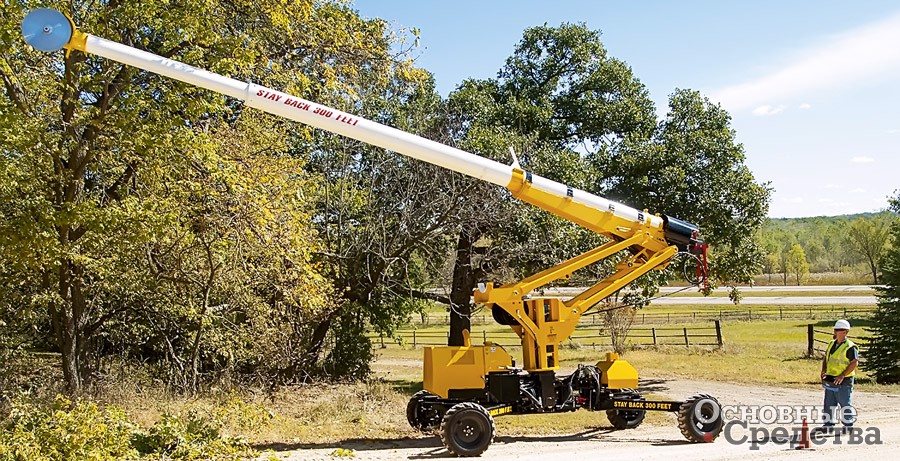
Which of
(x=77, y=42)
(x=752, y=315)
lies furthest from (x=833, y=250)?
(x=77, y=42)

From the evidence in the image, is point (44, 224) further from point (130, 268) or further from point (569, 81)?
point (569, 81)

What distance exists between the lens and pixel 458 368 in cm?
1103

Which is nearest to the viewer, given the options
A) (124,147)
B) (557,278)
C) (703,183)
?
(557,278)

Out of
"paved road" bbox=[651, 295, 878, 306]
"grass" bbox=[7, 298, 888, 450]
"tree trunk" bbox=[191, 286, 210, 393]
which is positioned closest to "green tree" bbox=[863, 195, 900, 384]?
"grass" bbox=[7, 298, 888, 450]

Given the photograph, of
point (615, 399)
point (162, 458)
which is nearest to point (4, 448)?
point (162, 458)

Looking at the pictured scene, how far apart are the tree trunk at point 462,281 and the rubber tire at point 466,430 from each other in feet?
28.4

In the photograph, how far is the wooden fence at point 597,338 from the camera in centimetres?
3391

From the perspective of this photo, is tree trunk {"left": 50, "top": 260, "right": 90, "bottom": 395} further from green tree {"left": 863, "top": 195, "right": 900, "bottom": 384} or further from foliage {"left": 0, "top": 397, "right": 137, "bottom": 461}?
green tree {"left": 863, "top": 195, "right": 900, "bottom": 384}

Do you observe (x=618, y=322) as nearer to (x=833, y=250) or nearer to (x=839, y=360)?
(x=839, y=360)

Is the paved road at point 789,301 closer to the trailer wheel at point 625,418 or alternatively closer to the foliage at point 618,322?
the foliage at point 618,322

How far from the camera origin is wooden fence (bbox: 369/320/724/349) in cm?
3391

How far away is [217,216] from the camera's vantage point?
12.7 meters

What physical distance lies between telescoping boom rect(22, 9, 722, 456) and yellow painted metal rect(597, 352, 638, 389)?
0.6 inches

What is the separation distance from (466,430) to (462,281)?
10.4 metres
